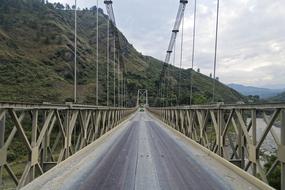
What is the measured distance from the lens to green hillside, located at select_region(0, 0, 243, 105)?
7650 centimetres

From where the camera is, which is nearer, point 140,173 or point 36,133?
point 36,133

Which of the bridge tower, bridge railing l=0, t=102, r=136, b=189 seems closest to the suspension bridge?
bridge railing l=0, t=102, r=136, b=189

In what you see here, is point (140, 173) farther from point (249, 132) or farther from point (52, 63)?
point (52, 63)

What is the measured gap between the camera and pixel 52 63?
10950cm

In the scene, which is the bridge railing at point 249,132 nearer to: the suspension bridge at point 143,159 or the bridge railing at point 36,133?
the suspension bridge at point 143,159

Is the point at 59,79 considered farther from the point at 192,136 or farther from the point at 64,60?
the point at 192,136

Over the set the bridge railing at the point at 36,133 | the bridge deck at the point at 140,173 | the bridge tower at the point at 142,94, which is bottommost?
the bridge deck at the point at 140,173

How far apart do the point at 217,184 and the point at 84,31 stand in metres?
160

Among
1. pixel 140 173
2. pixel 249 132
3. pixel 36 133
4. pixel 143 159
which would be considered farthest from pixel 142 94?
pixel 36 133

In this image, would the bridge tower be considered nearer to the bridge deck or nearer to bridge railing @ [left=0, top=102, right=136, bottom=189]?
bridge railing @ [left=0, top=102, right=136, bottom=189]

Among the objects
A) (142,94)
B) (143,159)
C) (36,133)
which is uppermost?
(142,94)

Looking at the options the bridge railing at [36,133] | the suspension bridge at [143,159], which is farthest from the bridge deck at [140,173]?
the bridge railing at [36,133]

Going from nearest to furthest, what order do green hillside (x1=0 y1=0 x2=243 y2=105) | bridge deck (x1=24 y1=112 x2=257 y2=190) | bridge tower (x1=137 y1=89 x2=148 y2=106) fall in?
bridge deck (x1=24 y1=112 x2=257 y2=190) → green hillside (x1=0 y1=0 x2=243 y2=105) → bridge tower (x1=137 y1=89 x2=148 y2=106)

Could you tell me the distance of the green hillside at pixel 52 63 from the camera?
76.5 meters
